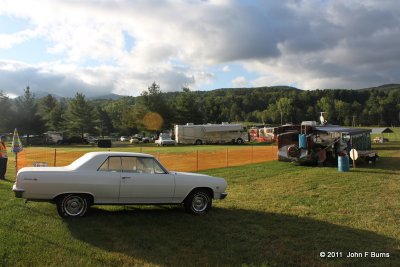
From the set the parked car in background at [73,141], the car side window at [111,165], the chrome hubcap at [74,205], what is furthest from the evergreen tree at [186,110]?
the chrome hubcap at [74,205]

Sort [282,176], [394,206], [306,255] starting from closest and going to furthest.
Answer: [306,255], [394,206], [282,176]

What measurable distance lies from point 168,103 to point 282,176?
64.2 m

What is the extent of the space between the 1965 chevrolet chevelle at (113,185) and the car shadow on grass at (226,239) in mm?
373

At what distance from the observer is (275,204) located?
1130 centimetres

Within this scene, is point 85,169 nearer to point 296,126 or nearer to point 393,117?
point 296,126

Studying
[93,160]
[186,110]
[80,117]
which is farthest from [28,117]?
[93,160]

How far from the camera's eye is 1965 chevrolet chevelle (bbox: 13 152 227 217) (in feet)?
27.8

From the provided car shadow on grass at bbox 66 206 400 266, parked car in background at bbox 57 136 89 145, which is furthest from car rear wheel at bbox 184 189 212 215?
parked car in background at bbox 57 136 89 145

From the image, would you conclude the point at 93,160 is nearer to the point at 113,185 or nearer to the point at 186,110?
the point at 113,185

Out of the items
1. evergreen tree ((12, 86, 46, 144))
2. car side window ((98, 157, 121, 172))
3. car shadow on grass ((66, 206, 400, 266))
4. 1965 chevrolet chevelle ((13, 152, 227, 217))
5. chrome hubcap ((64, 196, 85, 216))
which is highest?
evergreen tree ((12, 86, 46, 144))

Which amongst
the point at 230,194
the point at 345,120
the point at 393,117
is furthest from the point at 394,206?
the point at 393,117

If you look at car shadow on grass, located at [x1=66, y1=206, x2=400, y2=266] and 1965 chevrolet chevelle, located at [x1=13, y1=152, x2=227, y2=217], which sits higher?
1965 chevrolet chevelle, located at [x1=13, y1=152, x2=227, y2=217]

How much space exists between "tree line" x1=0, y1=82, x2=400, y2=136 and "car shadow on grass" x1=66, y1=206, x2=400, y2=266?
66.7 meters

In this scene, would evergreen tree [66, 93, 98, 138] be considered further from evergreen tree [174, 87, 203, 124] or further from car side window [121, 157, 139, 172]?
car side window [121, 157, 139, 172]
